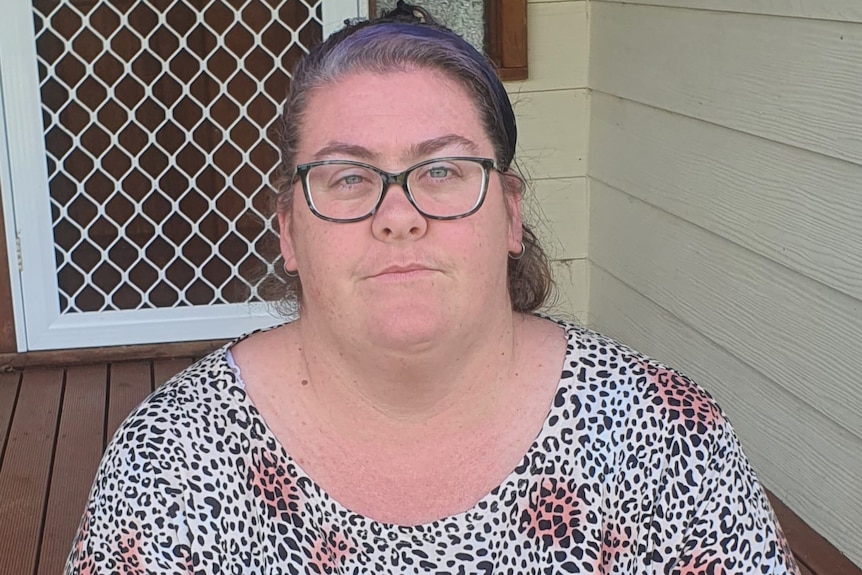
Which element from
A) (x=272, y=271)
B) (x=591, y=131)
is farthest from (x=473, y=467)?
(x=591, y=131)

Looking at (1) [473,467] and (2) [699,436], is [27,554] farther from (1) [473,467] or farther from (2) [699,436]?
(2) [699,436]

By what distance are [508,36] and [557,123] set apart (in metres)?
0.32

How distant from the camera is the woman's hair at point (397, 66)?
1309 millimetres

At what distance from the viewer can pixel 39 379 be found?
3.46 m

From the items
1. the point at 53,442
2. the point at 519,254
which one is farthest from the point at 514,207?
the point at 53,442

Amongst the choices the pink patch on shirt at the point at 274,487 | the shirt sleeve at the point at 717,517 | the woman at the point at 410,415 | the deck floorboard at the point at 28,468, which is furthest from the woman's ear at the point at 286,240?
the deck floorboard at the point at 28,468

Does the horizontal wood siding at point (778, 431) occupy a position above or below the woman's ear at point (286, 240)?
below

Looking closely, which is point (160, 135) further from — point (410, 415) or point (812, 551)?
point (410, 415)

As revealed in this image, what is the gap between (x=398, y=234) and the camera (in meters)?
1.22

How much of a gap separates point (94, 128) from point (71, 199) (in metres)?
0.42

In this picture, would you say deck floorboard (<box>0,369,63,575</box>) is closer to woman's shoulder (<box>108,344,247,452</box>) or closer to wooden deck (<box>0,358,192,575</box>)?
wooden deck (<box>0,358,192,575</box>)

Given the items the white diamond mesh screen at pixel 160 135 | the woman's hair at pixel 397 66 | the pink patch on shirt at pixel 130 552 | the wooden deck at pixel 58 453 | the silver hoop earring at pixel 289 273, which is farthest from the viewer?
the white diamond mesh screen at pixel 160 135

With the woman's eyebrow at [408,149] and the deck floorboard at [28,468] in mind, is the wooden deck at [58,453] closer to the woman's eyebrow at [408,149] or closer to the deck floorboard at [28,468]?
the deck floorboard at [28,468]

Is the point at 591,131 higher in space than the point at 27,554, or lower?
higher
